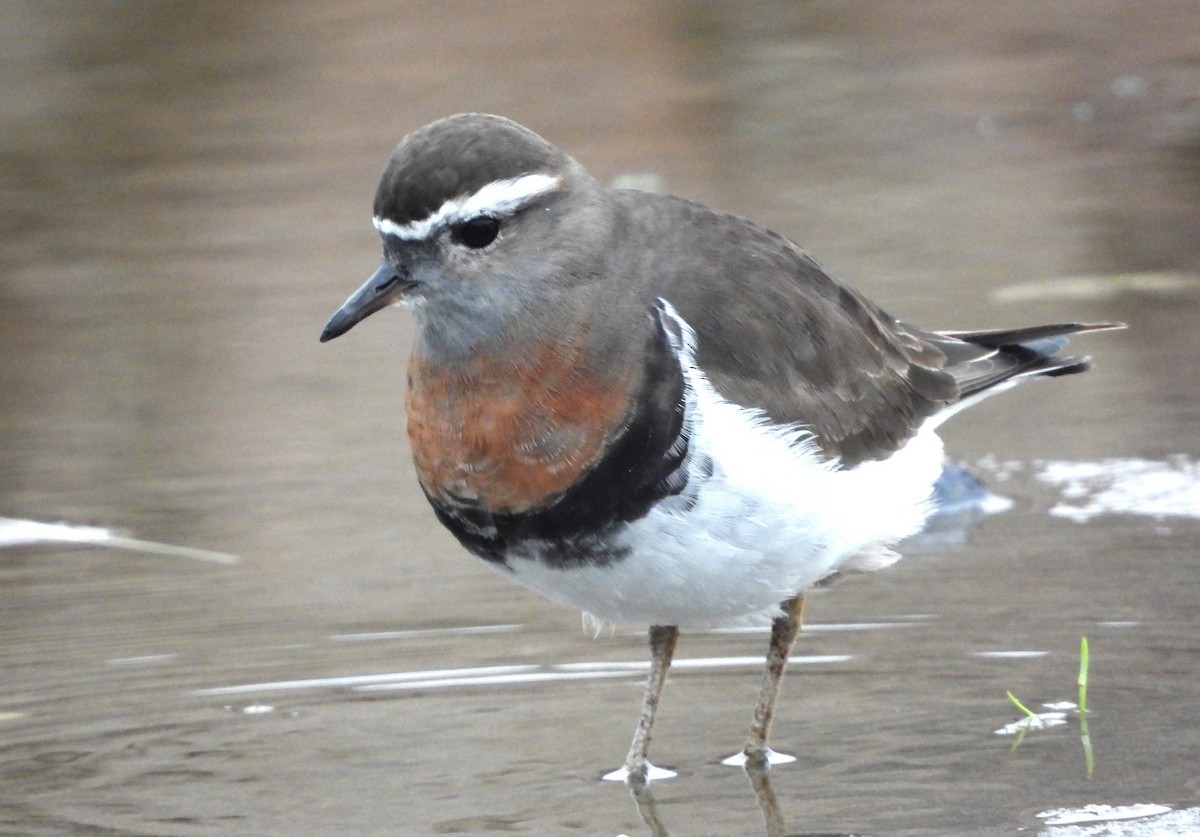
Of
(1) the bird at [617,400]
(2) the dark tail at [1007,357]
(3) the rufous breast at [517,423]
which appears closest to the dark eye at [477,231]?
(1) the bird at [617,400]

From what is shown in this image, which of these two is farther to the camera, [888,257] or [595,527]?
[888,257]

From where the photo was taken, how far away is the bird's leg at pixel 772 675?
19.1ft

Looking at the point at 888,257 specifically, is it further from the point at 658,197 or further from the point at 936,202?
the point at 658,197

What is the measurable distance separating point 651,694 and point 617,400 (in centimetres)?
103

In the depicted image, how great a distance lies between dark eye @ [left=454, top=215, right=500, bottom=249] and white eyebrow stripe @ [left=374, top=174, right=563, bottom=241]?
0.07 feet

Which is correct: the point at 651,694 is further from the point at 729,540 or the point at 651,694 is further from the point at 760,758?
the point at 729,540

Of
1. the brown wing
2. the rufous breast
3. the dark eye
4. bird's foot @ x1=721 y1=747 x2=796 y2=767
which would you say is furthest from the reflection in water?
the dark eye

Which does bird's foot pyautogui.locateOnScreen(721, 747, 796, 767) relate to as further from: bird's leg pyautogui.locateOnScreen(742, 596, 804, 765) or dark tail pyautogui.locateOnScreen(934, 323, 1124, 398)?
dark tail pyautogui.locateOnScreen(934, 323, 1124, 398)

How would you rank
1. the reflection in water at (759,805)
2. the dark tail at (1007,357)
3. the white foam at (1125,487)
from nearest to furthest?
the reflection in water at (759,805)
the dark tail at (1007,357)
the white foam at (1125,487)

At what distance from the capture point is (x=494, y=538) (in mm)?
5496

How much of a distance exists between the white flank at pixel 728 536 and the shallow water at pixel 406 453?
506mm

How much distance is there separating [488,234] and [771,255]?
0.97 meters

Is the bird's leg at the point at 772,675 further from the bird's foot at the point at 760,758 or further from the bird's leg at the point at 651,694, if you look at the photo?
the bird's leg at the point at 651,694

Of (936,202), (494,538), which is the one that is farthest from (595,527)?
(936,202)
